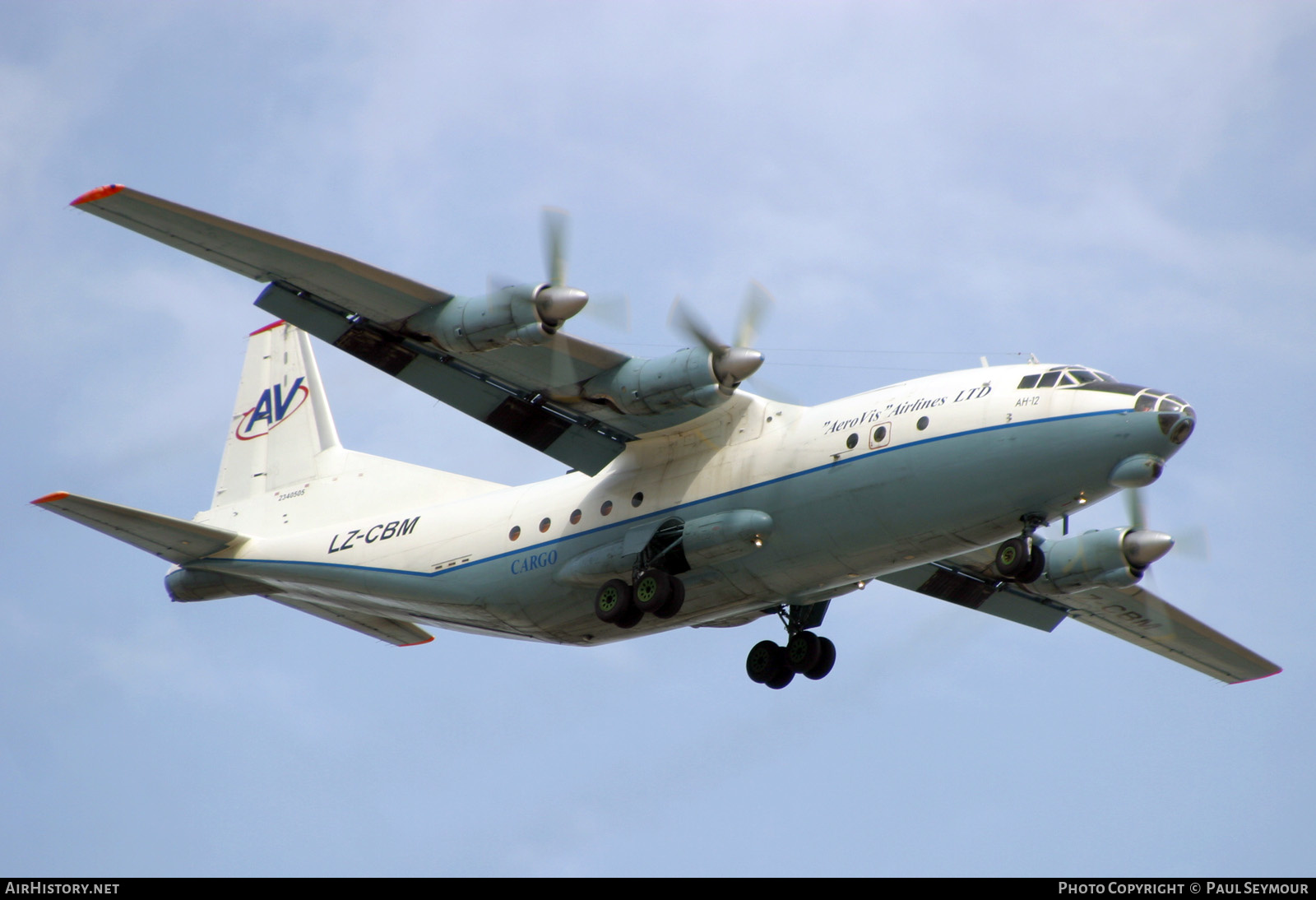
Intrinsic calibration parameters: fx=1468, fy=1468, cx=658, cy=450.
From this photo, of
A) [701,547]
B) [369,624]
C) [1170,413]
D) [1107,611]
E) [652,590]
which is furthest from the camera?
[1107,611]

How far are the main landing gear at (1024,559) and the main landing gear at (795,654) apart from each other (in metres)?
4.29

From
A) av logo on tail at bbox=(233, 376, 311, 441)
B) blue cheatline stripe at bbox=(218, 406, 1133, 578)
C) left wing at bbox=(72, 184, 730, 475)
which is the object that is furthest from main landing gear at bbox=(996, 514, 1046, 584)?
av logo on tail at bbox=(233, 376, 311, 441)

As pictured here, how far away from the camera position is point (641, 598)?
18.8 meters

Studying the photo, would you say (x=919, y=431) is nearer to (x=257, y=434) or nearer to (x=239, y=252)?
(x=239, y=252)

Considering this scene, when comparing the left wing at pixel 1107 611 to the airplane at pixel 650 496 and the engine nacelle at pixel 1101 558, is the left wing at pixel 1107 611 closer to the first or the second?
the airplane at pixel 650 496

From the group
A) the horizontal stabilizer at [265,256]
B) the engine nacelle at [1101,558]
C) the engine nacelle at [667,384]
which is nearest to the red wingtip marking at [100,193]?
the horizontal stabilizer at [265,256]

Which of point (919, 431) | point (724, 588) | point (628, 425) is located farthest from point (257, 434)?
point (919, 431)

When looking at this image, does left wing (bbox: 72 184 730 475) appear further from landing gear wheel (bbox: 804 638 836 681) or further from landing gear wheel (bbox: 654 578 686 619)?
landing gear wheel (bbox: 804 638 836 681)

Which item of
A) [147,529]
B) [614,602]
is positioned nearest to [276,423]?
[147,529]

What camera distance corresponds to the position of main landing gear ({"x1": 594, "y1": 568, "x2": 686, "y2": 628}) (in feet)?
61.3

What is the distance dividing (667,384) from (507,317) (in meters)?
2.21

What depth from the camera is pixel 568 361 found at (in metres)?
18.9

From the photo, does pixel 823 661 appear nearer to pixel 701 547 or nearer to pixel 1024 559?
pixel 701 547
